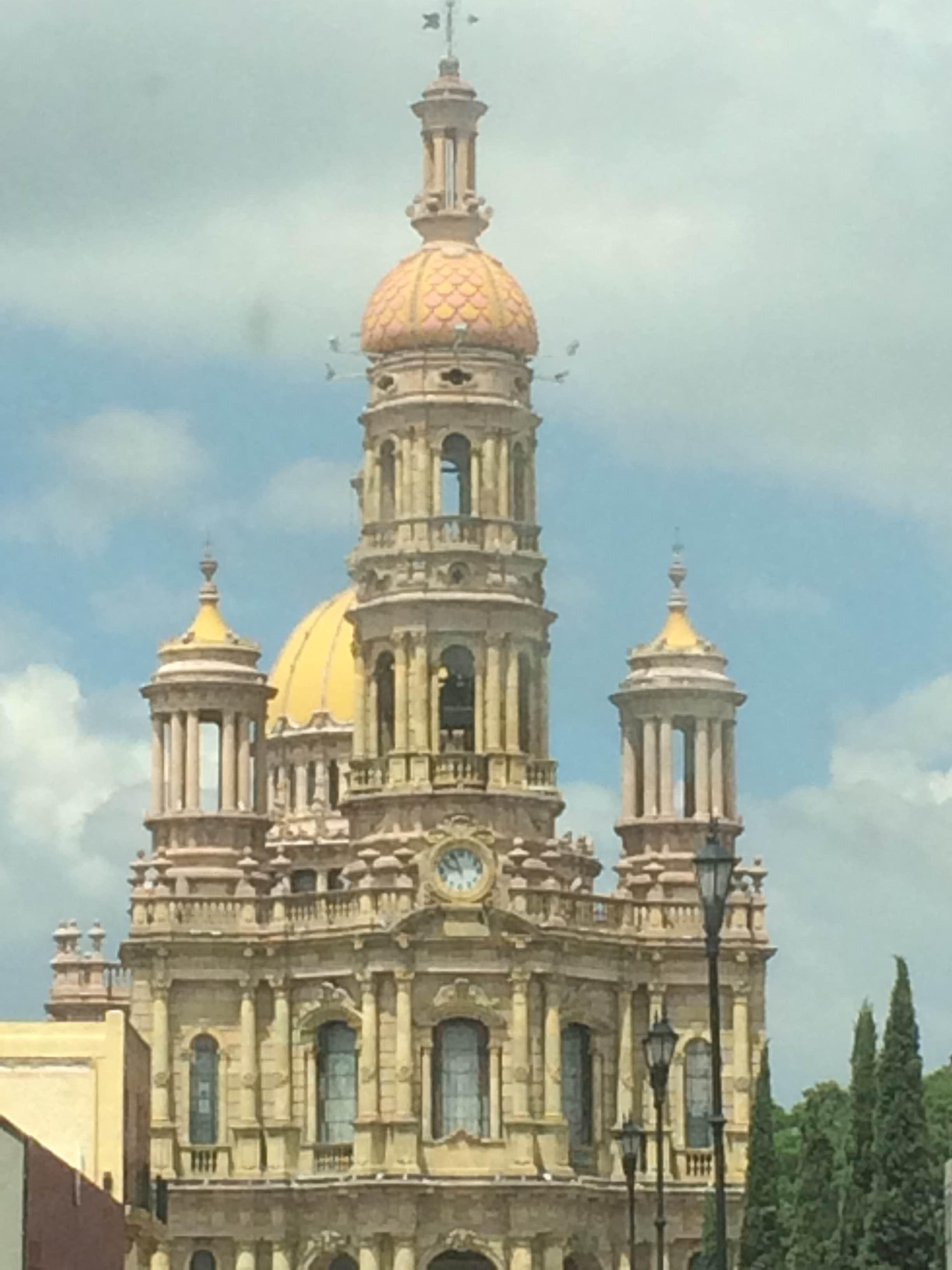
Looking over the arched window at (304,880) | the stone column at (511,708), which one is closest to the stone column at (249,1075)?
the stone column at (511,708)

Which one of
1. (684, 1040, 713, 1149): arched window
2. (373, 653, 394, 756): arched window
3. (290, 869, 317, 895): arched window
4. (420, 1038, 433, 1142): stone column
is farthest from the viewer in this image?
(290, 869, 317, 895): arched window

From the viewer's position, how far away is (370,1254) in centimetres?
12825

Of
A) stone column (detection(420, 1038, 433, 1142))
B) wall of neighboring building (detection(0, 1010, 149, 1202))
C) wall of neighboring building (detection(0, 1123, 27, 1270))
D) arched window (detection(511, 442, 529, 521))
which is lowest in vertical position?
wall of neighboring building (detection(0, 1123, 27, 1270))

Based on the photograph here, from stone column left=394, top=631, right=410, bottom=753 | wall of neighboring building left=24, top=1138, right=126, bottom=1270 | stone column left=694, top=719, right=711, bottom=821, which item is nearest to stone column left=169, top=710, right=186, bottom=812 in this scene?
stone column left=394, top=631, right=410, bottom=753

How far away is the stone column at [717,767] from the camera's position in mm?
138500

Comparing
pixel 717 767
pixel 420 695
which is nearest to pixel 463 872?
pixel 420 695

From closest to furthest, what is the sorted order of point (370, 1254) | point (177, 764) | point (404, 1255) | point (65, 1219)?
point (65, 1219) < point (404, 1255) < point (370, 1254) < point (177, 764)

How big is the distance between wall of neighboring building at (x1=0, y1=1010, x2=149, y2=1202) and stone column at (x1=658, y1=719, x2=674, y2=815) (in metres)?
49.7

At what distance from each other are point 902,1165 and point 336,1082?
43.4 m

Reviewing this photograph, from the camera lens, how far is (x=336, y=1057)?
5202 inches

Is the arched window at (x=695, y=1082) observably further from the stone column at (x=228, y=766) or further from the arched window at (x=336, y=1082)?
the stone column at (x=228, y=766)

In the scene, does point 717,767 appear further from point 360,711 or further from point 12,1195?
point 12,1195

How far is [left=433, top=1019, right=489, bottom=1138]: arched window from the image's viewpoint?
13050cm

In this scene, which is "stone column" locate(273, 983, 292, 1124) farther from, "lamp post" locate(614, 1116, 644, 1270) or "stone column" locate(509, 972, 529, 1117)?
"lamp post" locate(614, 1116, 644, 1270)
